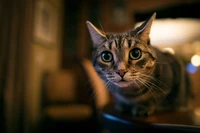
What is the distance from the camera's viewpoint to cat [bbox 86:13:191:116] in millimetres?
470

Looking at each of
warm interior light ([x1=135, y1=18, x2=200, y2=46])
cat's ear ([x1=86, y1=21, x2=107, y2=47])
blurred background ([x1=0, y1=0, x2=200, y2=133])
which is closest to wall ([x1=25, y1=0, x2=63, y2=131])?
blurred background ([x1=0, y1=0, x2=200, y2=133])

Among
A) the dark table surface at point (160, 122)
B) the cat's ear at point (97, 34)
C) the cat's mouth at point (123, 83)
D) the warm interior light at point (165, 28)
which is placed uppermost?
the warm interior light at point (165, 28)

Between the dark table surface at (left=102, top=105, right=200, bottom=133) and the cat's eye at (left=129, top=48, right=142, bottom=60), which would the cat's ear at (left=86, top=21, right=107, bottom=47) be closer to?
the cat's eye at (left=129, top=48, right=142, bottom=60)

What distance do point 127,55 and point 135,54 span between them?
21 millimetres

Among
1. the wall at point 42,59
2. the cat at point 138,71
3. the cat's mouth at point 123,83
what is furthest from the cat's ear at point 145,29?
the wall at point 42,59

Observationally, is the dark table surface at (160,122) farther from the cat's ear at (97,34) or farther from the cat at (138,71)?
the cat's ear at (97,34)

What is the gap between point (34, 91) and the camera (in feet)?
5.57

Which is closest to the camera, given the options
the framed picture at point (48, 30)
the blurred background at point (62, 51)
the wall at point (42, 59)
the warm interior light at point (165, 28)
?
the warm interior light at point (165, 28)

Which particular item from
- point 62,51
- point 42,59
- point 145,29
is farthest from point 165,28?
point 62,51

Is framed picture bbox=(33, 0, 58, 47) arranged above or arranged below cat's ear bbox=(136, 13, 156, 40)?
above

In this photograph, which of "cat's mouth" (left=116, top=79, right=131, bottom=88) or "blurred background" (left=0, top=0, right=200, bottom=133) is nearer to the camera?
"cat's mouth" (left=116, top=79, right=131, bottom=88)

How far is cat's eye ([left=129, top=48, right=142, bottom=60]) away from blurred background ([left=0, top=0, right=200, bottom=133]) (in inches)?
4.2

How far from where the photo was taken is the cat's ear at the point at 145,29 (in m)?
0.45

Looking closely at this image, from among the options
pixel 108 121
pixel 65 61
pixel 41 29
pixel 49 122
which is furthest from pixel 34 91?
pixel 108 121
